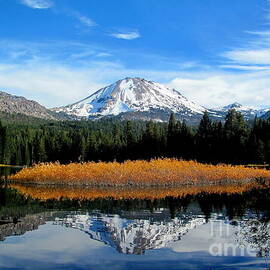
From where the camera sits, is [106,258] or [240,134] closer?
[106,258]

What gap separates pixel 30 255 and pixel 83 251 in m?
1.76

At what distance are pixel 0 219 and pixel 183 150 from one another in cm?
7398

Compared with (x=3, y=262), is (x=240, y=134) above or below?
above

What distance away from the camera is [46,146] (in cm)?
13925

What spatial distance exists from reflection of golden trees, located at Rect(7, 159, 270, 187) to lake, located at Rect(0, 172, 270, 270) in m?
11.1

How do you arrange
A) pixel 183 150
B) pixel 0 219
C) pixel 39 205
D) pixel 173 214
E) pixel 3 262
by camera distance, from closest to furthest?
pixel 3 262, pixel 0 219, pixel 173 214, pixel 39 205, pixel 183 150

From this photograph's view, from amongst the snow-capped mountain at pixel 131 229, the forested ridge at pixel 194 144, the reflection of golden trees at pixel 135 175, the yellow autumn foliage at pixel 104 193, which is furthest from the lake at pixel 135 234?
the forested ridge at pixel 194 144

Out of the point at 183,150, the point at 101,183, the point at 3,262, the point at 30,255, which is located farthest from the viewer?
the point at 183,150

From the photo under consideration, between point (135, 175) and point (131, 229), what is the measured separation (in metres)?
22.3

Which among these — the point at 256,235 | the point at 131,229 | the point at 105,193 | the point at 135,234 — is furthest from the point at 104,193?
the point at 256,235

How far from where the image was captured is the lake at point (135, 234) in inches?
528

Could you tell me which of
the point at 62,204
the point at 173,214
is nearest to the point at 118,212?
the point at 173,214

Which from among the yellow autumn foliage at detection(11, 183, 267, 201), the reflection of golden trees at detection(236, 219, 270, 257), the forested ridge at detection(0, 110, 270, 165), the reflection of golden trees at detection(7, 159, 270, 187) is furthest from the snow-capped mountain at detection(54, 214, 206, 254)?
the forested ridge at detection(0, 110, 270, 165)

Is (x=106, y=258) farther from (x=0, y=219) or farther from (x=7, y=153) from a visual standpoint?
(x=7, y=153)
